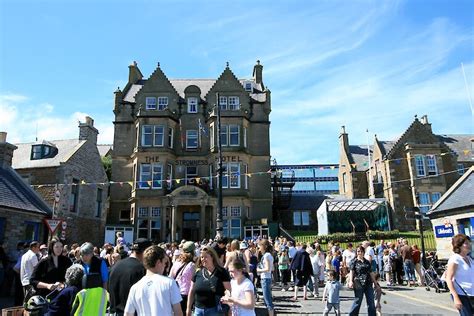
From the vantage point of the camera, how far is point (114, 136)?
34.0 m

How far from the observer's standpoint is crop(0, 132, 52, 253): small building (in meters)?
16.2

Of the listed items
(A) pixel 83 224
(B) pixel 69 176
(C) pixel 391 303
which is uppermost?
(B) pixel 69 176

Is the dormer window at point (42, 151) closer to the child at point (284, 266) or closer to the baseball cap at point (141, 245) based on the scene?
the child at point (284, 266)

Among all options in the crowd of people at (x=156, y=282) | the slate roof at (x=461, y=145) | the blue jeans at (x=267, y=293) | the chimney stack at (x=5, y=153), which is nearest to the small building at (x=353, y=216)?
the slate roof at (x=461, y=145)

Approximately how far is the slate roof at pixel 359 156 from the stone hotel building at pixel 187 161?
16.1 metres

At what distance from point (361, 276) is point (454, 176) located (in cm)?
3391

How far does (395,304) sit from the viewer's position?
11.9 m

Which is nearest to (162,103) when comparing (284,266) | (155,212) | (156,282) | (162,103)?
(162,103)

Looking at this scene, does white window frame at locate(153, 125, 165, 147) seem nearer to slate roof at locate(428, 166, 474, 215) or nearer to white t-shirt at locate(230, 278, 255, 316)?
slate roof at locate(428, 166, 474, 215)

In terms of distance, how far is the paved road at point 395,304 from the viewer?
416 inches

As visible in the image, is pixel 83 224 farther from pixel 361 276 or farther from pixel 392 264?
pixel 361 276

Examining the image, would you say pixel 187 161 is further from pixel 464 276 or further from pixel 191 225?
pixel 464 276

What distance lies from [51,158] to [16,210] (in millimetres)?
9352

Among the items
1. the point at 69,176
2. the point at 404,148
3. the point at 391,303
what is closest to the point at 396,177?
the point at 404,148
